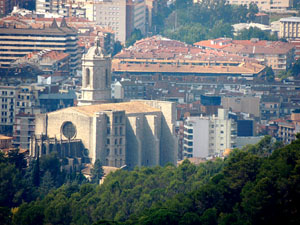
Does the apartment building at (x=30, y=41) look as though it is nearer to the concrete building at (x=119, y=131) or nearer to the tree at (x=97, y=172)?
the concrete building at (x=119, y=131)

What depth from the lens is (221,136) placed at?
113m

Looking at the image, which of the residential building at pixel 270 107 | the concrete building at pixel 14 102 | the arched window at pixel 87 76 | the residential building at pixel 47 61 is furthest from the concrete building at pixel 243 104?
the arched window at pixel 87 76

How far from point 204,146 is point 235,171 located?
34.3m

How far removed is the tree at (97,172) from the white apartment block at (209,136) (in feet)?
45.4

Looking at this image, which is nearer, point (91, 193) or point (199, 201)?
point (199, 201)

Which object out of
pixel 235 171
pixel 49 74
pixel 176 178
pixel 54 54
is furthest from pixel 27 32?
pixel 235 171

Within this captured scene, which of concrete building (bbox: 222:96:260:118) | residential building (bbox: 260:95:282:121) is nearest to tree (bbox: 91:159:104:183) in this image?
concrete building (bbox: 222:96:260:118)

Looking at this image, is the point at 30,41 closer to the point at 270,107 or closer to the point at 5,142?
the point at 270,107

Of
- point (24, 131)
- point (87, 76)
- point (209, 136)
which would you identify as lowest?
point (209, 136)

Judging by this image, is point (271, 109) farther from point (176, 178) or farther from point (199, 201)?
point (199, 201)

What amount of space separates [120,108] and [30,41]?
185 ft

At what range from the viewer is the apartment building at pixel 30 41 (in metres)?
161

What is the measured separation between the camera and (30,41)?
16188 cm

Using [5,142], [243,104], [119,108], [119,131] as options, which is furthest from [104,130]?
[243,104]
